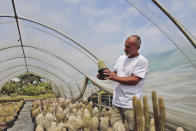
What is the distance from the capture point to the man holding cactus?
1.82 metres

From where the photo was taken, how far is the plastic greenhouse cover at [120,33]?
1851 millimetres

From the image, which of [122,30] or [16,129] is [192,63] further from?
[16,129]

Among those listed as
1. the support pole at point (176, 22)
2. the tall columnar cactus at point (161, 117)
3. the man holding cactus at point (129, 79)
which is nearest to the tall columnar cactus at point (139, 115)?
the tall columnar cactus at point (161, 117)

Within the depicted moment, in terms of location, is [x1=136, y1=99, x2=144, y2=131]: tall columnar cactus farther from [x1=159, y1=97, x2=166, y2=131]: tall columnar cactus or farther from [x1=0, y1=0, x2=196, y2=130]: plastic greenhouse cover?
[x1=0, y1=0, x2=196, y2=130]: plastic greenhouse cover

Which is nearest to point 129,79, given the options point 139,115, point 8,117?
point 139,115

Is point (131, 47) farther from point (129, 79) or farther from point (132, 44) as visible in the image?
point (129, 79)

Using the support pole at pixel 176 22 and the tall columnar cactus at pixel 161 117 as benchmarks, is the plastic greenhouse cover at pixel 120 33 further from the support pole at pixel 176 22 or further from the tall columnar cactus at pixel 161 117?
the tall columnar cactus at pixel 161 117

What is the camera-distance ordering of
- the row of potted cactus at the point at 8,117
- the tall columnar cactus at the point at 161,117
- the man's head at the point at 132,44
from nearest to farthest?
1. the tall columnar cactus at the point at 161,117
2. the man's head at the point at 132,44
3. the row of potted cactus at the point at 8,117

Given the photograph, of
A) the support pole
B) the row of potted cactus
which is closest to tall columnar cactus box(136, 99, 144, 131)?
the support pole

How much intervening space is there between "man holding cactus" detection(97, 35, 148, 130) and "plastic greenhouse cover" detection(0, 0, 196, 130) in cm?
36

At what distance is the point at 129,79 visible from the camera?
182 cm

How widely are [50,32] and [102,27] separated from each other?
2077 mm

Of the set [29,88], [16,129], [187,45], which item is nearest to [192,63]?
[187,45]

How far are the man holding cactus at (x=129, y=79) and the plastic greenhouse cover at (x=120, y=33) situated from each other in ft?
1.18
